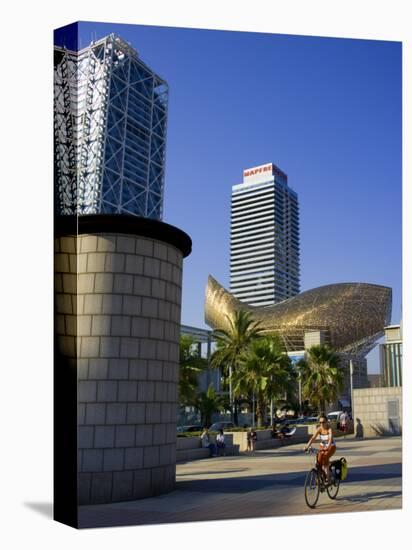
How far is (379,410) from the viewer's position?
25.9m

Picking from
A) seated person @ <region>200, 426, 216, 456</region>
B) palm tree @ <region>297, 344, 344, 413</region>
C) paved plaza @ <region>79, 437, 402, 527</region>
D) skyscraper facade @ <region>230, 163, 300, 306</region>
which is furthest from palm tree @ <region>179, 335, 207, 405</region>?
palm tree @ <region>297, 344, 344, 413</region>

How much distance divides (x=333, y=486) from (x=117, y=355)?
4.70m

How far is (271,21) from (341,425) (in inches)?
664

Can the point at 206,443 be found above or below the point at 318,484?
below

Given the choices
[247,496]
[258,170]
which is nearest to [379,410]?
[247,496]

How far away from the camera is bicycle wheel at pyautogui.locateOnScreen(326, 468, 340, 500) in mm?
11883

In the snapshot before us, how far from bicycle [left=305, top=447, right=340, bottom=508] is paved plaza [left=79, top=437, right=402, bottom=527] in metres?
0.14

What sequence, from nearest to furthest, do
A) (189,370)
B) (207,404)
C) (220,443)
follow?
(189,370)
(207,404)
(220,443)

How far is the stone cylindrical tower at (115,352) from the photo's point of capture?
37.5 ft

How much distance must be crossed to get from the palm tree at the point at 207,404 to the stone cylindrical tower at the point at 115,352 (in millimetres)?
4568

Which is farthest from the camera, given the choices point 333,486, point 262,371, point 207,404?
point 262,371

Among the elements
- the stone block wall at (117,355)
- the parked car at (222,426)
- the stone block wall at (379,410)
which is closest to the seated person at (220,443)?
the parked car at (222,426)

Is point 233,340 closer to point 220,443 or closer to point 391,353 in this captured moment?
Result: point 220,443

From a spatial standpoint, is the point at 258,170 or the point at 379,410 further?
the point at 379,410
